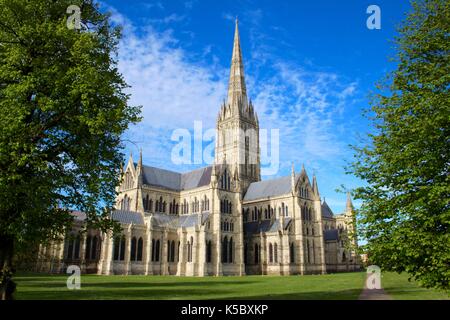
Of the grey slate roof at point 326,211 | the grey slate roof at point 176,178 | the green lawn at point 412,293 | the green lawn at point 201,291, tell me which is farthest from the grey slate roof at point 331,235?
the green lawn at point 412,293

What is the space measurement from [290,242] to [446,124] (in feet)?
177

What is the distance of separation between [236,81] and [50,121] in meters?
82.7

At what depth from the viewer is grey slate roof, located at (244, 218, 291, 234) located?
66500mm

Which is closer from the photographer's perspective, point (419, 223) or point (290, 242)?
point (419, 223)

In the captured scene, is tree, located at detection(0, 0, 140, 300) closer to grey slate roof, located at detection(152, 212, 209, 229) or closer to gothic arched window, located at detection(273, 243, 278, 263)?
grey slate roof, located at detection(152, 212, 209, 229)

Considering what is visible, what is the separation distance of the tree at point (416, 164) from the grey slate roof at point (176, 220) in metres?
46.4

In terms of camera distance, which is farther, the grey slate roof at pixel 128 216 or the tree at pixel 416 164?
the grey slate roof at pixel 128 216

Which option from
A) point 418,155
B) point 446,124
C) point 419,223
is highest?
point 446,124

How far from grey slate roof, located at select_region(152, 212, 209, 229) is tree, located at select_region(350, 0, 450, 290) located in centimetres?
4638

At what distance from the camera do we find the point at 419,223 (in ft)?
43.4

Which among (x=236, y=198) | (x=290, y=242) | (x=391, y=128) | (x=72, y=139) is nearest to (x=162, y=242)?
(x=236, y=198)

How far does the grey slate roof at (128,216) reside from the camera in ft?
181

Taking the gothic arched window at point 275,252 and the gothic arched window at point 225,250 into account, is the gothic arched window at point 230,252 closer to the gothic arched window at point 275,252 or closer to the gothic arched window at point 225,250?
the gothic arched window at point 225,250

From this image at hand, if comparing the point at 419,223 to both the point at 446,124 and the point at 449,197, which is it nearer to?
the point at 449,197
